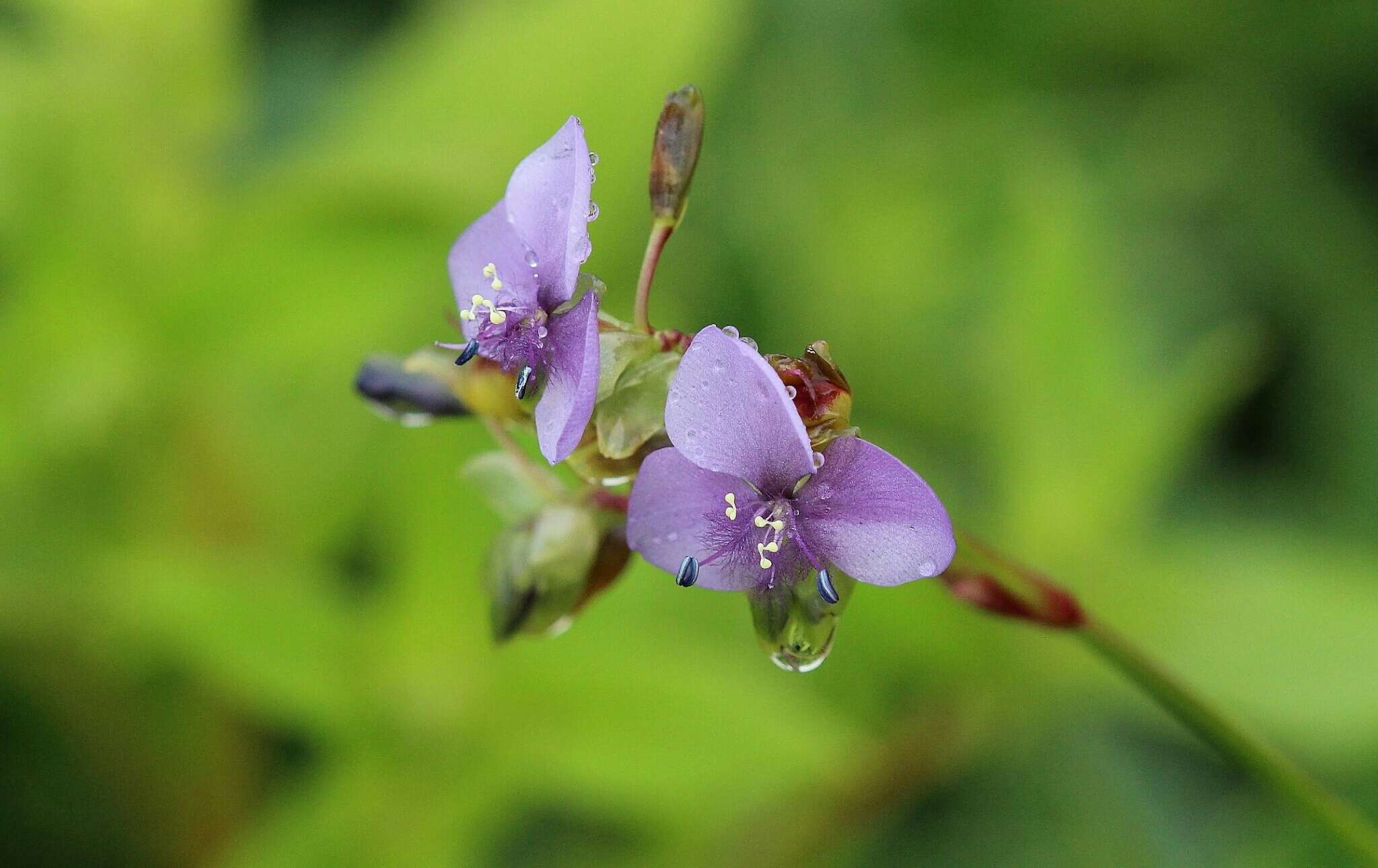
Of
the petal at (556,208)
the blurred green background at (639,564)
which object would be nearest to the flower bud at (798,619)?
the petal at (556,208)

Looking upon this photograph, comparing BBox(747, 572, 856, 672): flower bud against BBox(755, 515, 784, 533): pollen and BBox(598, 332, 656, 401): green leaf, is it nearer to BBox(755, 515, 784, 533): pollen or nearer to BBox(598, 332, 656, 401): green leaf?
BBox(755, 515, 784, 533): pollen

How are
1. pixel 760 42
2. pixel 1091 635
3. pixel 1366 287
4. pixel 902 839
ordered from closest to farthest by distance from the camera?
pixel 1091 635 < pixel 902 839 < pixel 1366 287 < pixel 760 42

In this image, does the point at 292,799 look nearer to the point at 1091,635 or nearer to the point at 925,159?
the point at 1091,635

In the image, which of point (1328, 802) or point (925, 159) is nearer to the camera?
point (1328, 802)

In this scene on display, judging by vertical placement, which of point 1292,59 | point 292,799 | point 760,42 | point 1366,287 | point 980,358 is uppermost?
point 1292,59

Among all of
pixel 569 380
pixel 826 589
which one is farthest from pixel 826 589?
pixel 569 380

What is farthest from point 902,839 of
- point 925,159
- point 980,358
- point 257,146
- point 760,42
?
point 257,146
